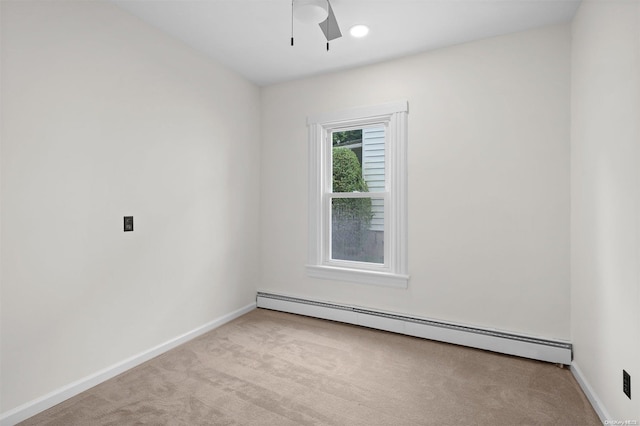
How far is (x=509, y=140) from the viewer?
2562 mm

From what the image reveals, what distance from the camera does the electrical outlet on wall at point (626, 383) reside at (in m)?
1.49

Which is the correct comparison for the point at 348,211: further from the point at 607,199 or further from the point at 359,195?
the point at 607,199

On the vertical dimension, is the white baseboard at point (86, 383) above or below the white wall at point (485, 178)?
below

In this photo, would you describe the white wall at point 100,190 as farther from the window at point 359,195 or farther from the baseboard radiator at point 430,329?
the window at point 359,195

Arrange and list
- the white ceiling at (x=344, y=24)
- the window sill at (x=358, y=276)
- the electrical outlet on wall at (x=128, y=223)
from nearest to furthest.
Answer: the white ceiling at (x=344, y=24), the electrical outlet on wall at (x=128, y=223), the window sill at (x=358, y=276)

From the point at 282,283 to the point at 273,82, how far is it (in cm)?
228

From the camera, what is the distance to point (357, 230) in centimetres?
332

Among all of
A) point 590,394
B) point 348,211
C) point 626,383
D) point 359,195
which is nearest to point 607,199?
point 626,383

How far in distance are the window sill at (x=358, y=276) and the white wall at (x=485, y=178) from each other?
0.07 meters

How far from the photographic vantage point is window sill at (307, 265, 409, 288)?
2.99m

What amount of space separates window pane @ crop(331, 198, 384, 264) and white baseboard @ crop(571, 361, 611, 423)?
1.63 meters

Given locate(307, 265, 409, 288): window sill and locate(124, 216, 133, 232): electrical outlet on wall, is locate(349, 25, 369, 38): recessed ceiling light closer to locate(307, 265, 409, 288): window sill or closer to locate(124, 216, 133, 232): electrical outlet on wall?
locate(307, 265, 409, 288): window sill

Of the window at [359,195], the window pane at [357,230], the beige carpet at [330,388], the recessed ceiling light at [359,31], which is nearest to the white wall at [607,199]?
the beige carpet at [330,388]

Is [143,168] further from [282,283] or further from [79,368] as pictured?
[282,283]
